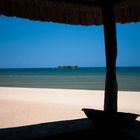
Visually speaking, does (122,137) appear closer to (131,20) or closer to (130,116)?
(130,116)

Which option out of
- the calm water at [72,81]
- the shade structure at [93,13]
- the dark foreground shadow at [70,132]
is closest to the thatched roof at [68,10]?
the shade structure at [93,13]

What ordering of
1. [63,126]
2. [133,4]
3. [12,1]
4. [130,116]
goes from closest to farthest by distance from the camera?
[130,116] → [63,126] → [12,1] → [133,4]

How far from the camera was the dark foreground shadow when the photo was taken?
156cm

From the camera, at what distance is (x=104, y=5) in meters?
2.14

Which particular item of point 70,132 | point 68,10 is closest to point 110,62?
point 70,132

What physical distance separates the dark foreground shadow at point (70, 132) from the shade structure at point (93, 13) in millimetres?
345

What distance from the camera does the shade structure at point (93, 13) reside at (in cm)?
203

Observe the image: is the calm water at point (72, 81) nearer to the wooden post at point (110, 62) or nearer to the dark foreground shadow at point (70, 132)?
the wooden post at point (110, 62)

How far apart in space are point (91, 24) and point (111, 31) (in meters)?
0.86

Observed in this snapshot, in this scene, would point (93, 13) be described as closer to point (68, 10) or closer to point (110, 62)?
point (68, 10)

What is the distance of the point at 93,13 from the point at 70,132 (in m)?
1.56

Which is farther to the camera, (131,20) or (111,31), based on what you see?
(131,20)

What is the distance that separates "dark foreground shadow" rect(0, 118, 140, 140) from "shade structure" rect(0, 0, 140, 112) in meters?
0.35

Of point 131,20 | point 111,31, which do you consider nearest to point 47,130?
point 111,31
